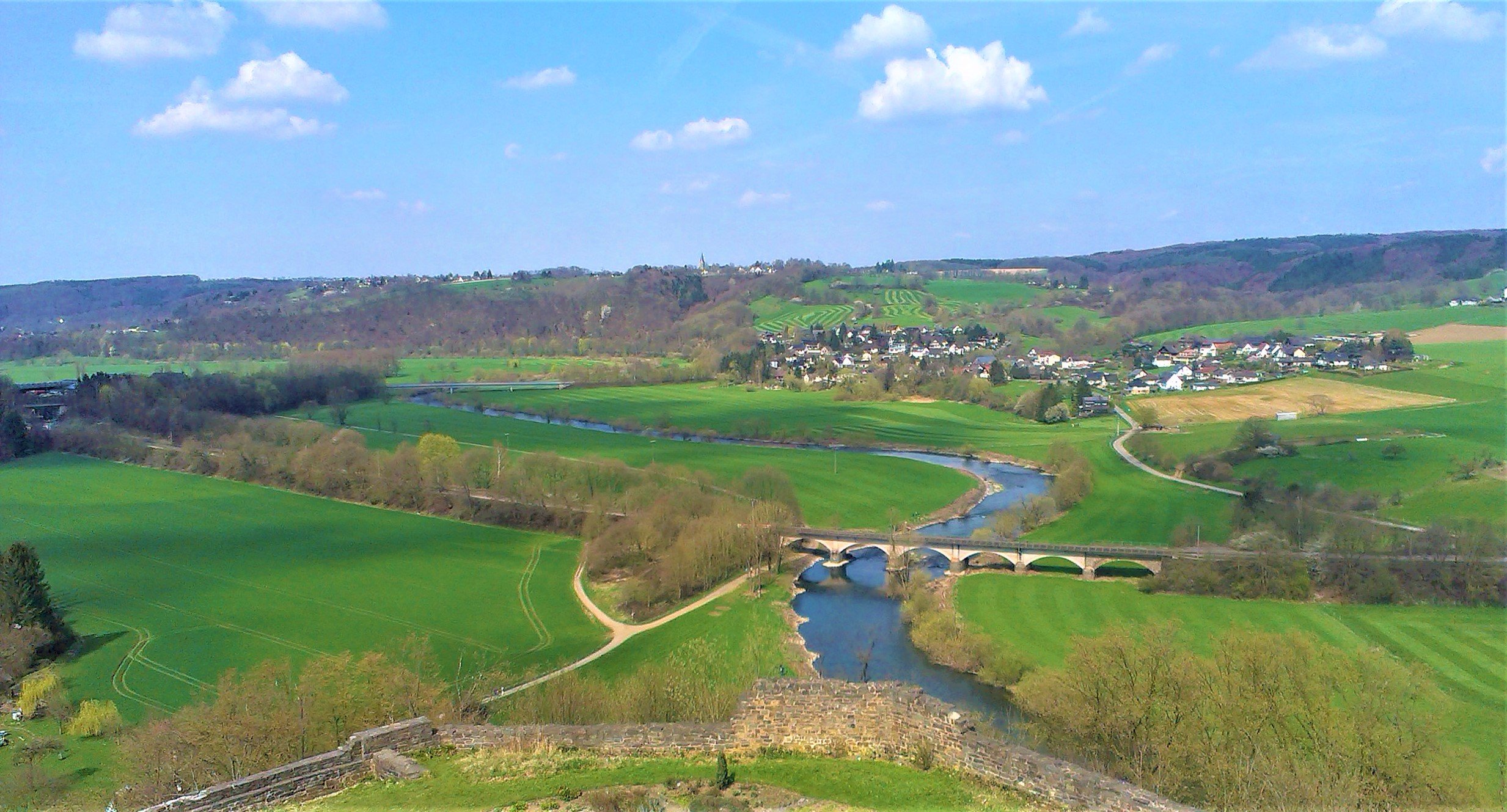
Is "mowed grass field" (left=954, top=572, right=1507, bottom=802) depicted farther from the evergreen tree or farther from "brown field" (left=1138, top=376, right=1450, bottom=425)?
"brown field" (left=1138, top=376, right=1450, bottom=425)

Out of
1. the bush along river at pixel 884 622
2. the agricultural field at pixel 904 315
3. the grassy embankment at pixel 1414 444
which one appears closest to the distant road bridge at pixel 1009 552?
the bush along river at pixel 884 622

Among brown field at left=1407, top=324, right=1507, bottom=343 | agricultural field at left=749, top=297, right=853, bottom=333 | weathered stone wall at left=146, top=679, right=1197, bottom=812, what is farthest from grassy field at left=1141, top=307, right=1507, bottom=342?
weathered stone wall at left=146, top=679, right=1197, bottom=812

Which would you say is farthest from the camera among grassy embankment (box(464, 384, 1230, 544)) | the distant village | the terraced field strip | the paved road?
the terraced field strip

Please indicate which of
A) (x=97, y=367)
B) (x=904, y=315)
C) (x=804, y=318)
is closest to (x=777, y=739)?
(x=97, y=367)

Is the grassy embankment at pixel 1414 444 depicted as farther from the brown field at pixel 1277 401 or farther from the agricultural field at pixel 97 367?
the agricultural field at pixel 97 367

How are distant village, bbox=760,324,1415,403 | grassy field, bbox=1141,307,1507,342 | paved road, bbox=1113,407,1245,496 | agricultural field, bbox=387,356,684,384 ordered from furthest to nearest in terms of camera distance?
agricultural field, bbox=387,356,684,384, grassy field, bbox=1141,307,1507,342, distant village, bbox=760,324,1415,403, paved road, bbox=1113,407,1245,496

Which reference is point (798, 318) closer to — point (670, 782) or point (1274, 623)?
point (1274, 623)
